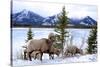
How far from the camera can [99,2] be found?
8.20 ft

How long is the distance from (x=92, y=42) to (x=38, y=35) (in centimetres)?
71

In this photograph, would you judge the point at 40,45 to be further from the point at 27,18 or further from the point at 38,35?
the point at 27,18

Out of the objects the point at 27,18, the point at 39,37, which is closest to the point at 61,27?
the point at 39,37

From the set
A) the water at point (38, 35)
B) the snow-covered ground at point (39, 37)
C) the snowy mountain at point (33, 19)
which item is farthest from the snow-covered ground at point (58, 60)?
the snowy mountain at point (33, 19)

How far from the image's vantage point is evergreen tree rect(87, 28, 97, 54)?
8.05 feet

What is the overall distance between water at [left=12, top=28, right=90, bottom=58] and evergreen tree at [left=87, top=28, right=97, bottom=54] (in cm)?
6

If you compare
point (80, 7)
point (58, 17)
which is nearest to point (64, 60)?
point (58, 17)

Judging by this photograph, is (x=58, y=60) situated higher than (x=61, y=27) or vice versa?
(x=61, y=27)

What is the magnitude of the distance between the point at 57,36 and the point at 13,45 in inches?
20.8

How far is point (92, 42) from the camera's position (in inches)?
97.2

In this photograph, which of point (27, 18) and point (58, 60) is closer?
point (27, 18)

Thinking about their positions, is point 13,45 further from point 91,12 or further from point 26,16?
point 91,12

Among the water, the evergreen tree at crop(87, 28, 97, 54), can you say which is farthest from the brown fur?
the evergreen tree at crop(87, 28, 97, 54)
